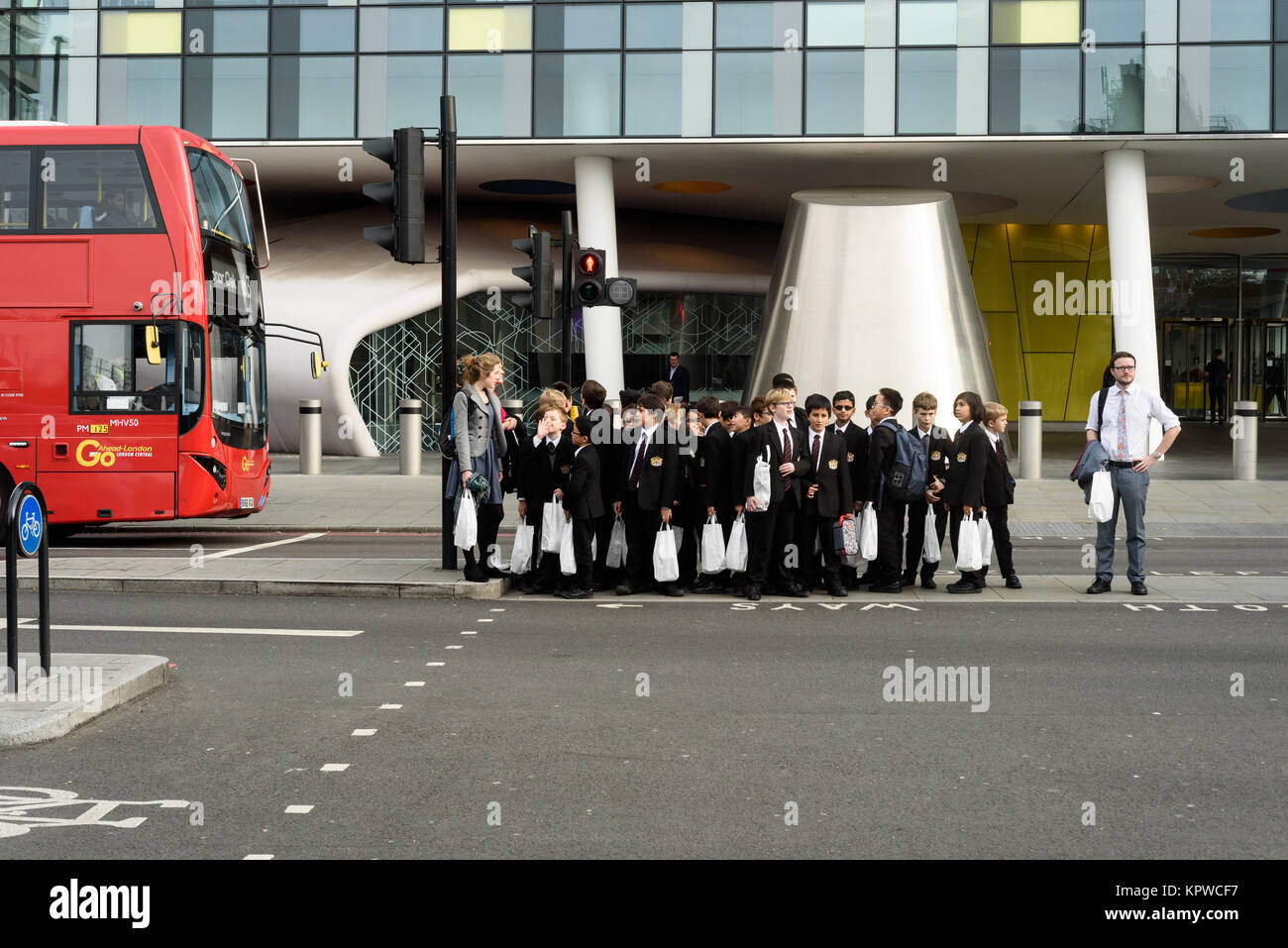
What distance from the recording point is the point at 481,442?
10.8 metres

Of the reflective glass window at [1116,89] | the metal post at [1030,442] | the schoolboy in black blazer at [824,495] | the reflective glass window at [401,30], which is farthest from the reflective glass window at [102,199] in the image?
the reflective glass window at [1116,89]

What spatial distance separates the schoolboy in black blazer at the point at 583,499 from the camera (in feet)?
34.5

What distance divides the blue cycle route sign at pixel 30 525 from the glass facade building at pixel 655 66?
19.6 meters

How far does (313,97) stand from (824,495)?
18353 mm

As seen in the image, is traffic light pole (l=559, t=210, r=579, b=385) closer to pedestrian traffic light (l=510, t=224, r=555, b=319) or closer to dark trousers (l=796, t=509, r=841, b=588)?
pedestrian traffic light (l=510, t=224, r=555, b=319)

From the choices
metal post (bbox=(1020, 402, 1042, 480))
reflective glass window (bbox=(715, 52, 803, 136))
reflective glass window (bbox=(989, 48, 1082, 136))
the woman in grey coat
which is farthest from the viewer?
reflective glass window (bbox=(715, 52, 803, 136))

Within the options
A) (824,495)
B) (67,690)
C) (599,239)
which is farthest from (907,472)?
(599,239)

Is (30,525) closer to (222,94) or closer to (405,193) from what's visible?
(405,193)

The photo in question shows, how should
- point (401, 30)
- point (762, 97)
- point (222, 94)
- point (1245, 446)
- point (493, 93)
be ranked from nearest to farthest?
1. point (1245, 446)
2. point (762, 97)
3. point (493, 93)
4. point (401, 30)
5. point (222, 94)

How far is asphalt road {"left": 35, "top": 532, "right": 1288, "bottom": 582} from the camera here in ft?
43.0

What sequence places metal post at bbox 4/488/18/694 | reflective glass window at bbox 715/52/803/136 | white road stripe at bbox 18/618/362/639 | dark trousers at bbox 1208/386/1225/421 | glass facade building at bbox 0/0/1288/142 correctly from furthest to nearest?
dark trousers at bbox 1208/386/1225/421, reflective glass window at bbox 715/52/803/136, glass facade building at bbox 0/0/1288/142, white road stripe at bbox 18/618/362/639, metal post at bbox 4/488/18/694

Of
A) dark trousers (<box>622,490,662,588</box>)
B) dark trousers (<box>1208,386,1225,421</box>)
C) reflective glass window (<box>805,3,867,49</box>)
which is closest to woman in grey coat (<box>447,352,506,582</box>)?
dark trousers (<box>622,490,662,588</box>)

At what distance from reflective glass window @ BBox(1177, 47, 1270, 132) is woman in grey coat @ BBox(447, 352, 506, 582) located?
58.1 ft
